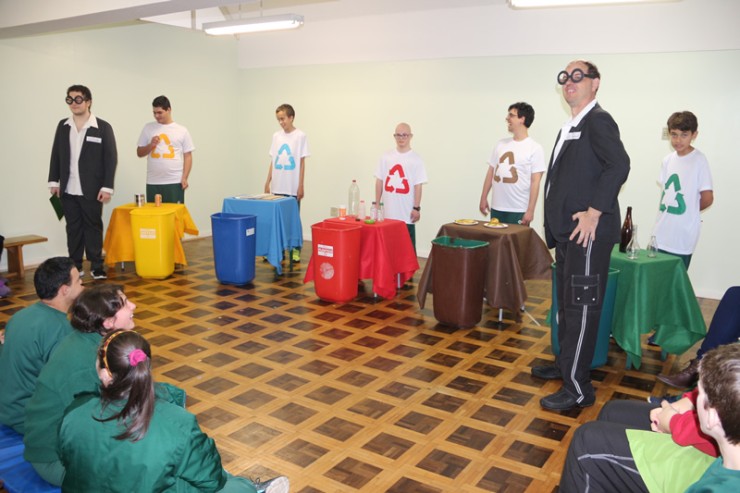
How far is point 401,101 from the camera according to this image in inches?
290

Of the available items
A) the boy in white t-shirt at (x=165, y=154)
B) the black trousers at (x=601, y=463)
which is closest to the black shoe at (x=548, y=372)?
the black trousers at (x=601, y=463)

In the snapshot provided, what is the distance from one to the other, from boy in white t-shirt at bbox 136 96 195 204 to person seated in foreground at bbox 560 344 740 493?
5274 mm

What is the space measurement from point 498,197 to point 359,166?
9.75ft

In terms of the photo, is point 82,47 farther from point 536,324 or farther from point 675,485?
point 675,485

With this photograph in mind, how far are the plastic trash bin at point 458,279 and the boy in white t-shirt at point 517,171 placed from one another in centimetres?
69

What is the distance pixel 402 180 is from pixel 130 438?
4.21 meters

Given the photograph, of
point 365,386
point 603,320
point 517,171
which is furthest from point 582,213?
point 517,171

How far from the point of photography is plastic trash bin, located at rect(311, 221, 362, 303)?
5.05m

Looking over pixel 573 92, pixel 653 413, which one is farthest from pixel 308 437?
pixel 573 92

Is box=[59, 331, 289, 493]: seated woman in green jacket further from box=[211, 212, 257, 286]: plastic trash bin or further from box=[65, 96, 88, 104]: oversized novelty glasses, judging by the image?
box=[65, 96, 88, 104]: oversized novelty glasses

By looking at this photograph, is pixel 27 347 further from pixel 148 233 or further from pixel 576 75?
pixel 148 233

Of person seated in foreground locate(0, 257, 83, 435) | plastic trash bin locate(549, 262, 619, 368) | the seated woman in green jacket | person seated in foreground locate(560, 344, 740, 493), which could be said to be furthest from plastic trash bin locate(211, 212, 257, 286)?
person seated in foreground locate(560, 344, 740, 493)

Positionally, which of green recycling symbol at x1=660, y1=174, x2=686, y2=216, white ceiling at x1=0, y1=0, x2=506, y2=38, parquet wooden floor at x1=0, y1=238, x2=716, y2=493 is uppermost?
white ceiling at x1=0, y1=0, x2=506, y2=38

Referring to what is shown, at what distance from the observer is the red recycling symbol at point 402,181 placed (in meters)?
5.55
